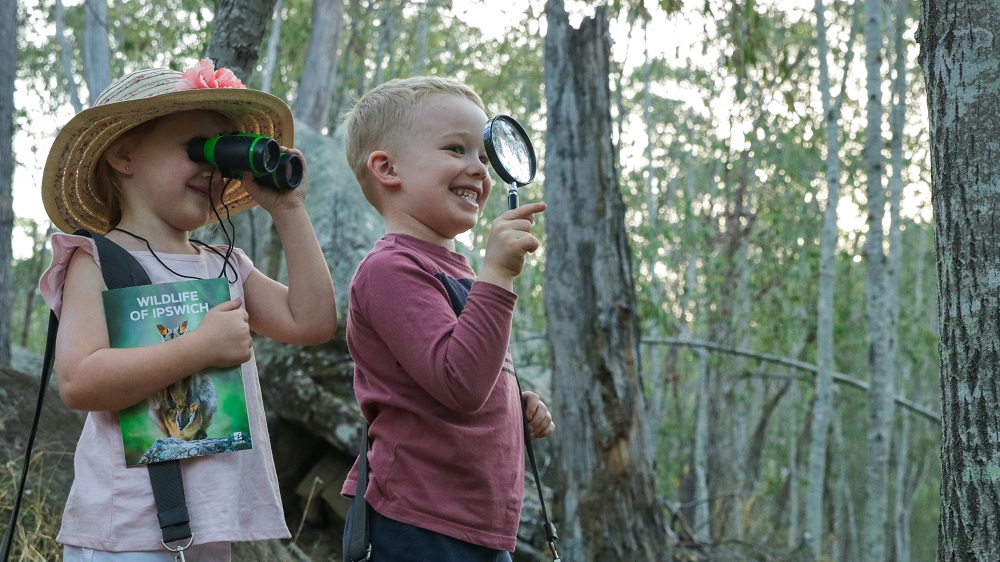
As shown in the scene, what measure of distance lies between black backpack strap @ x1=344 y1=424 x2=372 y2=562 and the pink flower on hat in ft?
2.87

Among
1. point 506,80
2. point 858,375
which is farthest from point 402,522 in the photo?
point 858,375

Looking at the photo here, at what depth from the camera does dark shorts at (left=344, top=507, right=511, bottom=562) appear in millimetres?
1804

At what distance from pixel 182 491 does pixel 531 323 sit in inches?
760

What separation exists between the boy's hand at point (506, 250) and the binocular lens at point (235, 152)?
529 millimetres

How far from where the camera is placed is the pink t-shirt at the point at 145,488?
5.75 ft

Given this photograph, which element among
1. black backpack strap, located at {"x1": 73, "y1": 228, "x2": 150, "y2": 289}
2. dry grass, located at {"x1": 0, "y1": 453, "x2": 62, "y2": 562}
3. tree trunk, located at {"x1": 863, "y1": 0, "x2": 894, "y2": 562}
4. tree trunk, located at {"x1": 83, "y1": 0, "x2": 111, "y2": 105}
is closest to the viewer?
black backpack strap, located at {"x1": 73, "y1": 228, "x2": 150, "y2": 289}

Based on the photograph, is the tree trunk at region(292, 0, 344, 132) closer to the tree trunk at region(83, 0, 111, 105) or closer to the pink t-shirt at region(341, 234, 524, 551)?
the tree trunk at region(83, 0, 111, 105)

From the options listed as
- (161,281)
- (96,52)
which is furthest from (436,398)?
(96,52)

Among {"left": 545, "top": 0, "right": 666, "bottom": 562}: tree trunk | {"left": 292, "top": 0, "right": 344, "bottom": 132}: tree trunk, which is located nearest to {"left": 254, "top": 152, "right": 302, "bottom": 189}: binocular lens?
{"left": 545, "top": 0, "right": 666, "bottom": 562}: tree trunk

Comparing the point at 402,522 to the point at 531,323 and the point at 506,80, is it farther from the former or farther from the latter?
the point at 531,323

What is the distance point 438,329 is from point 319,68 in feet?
30.6

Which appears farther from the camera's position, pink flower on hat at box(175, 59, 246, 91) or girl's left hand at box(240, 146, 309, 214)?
girl's left hand at box(240, 146, 309, 214)

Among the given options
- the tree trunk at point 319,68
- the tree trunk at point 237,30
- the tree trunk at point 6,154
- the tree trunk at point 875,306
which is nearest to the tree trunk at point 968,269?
the tree trunk at point 237,30

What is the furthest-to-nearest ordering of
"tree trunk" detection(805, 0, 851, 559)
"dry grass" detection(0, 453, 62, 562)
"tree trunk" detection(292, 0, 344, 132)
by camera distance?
"tree trunk" detection(292, 0, 344, 132)
"tree trunk" detection(805, 0, 851, 559)
"dry grass" detection(0, 453, 62, 562)
